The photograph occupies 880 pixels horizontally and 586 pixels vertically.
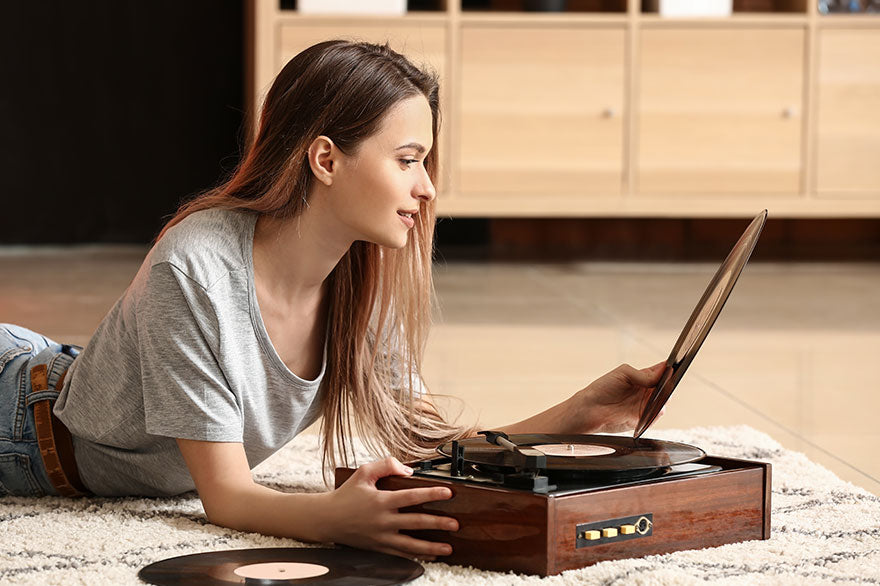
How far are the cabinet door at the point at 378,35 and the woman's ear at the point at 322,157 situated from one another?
8.12 feet

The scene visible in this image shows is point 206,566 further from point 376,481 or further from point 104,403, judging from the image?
point 104,403

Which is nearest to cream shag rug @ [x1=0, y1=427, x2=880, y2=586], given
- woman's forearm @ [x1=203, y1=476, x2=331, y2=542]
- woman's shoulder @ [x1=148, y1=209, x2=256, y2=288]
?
woman's forearm @ [x1=203, y1=476, x2=331, y2=542]

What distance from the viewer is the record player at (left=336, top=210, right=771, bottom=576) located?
0.98m

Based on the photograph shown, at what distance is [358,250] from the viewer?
1331 millimetres

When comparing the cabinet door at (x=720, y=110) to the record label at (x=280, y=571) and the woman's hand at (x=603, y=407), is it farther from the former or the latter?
the record label at (x=280, y=571)

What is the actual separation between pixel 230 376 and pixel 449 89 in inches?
105

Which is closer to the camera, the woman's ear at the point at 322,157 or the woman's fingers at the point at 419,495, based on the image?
the woman's fingers at the point at 419,495

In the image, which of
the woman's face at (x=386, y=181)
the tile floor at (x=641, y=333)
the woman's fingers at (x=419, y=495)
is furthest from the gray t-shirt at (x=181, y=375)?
the tile floor at (x=641, y=333)

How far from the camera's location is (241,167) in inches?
50.6

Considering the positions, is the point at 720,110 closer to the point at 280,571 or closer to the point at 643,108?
the point at 643,108

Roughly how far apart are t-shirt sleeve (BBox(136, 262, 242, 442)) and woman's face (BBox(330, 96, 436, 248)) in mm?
167

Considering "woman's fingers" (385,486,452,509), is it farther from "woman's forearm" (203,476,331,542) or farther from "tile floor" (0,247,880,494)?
"tile floor" (0,247,880,494)

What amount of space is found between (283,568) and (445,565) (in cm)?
14

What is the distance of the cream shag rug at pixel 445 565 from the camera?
0.99 metres
